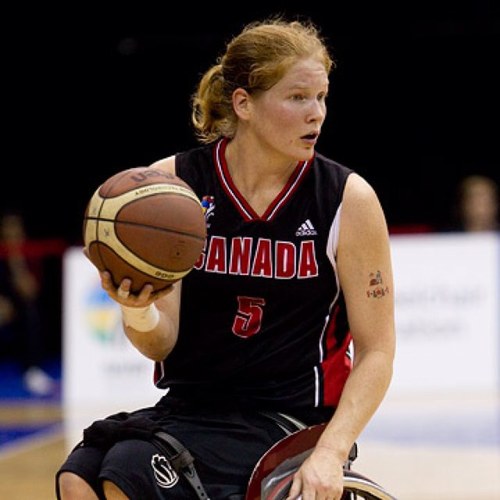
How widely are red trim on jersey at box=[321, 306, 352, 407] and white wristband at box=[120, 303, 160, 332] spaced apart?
1.41 ft

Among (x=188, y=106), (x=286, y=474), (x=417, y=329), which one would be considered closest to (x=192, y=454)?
(x=286, y=474)

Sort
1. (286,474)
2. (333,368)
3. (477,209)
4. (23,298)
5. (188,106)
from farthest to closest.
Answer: (188,106), (23,298), (477,209), (333,368), (286,474)

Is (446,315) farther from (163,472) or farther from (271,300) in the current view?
(163,472)

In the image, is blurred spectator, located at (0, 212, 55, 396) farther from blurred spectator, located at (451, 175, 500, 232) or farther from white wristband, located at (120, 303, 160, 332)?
white wristband, located at (120, 303, 160, 332)

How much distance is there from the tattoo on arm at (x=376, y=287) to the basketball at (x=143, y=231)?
1.42 feet

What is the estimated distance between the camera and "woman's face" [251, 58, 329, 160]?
2854mm

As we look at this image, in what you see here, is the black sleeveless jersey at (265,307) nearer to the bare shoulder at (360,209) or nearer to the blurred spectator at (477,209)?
the bare shoulder at (360,209)

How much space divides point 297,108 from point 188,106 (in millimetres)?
9434

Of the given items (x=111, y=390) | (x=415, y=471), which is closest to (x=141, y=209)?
(x=415, y=471)

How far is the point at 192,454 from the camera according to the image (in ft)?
9.09

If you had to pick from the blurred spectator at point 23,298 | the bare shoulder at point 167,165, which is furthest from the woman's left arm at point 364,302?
the blurred spectator at point 23,298

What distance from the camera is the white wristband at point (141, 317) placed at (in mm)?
2762

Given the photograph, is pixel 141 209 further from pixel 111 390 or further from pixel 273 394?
pixel 111 390

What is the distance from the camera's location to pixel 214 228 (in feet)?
9.67
